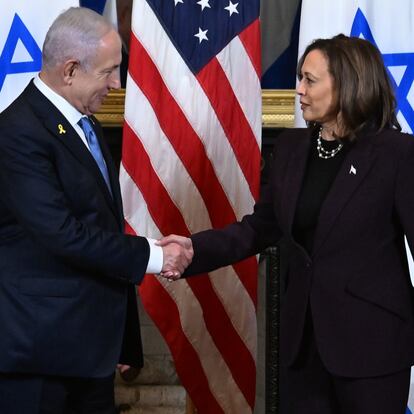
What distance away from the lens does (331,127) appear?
2.21m

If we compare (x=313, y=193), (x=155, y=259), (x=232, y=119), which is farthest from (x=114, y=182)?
(x=232, y=119)

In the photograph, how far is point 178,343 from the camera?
10.0 feet

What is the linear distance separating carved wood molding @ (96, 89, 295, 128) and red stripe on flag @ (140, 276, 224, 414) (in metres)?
0.60

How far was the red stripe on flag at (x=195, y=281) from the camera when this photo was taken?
2.96 m

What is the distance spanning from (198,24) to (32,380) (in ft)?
4.63

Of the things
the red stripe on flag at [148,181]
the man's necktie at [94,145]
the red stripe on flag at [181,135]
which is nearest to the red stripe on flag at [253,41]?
the red stripe on flag at [181,135]

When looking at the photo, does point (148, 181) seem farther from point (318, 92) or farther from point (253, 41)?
point (318, 92)

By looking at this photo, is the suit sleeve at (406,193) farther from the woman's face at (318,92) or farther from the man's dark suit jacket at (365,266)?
the woman's face at (318,92)

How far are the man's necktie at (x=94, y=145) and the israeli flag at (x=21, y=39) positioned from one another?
768 mm

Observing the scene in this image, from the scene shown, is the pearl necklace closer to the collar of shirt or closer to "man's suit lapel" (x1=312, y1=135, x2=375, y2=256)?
"man's suit lapel" (x1=312, y1=135, x2=375, y2=256)

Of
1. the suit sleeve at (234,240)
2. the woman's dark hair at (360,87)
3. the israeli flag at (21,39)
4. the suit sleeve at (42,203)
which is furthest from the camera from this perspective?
the israeli flag at (21,39)

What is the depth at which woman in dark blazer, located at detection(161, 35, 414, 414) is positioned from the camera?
2062 millimetres

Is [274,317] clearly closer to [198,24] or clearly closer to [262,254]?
[262,254]

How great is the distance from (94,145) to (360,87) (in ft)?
2.18
